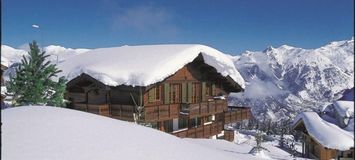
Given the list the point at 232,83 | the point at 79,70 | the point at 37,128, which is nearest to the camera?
the point at 37,128

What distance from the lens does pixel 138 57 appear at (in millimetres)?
25062

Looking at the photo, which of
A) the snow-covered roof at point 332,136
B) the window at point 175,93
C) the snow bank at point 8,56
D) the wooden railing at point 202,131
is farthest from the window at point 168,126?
the snow-covered roof at point 332,136

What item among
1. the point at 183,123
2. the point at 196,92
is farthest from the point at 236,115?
the point at 183,123

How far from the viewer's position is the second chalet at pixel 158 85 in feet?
71.7

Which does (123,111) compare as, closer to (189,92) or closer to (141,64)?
(141,64)

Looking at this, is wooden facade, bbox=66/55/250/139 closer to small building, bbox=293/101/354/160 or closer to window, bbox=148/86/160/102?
window, bbox=148/86/160/102

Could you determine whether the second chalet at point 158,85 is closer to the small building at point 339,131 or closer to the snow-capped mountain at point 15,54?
the snow-capped mountain at point 15,54

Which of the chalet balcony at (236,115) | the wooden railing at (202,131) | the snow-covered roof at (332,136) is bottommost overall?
the wooden railing at (202,131)

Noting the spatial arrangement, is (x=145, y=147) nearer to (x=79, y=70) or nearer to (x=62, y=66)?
(x=79, y=70)

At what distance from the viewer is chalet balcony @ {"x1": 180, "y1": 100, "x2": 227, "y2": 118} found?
2364 cm

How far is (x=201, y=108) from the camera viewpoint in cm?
2458

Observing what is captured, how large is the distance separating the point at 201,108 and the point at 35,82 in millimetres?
11130

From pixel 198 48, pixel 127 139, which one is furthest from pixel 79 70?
pixel 127 139

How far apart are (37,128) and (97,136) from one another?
0.91 meters
